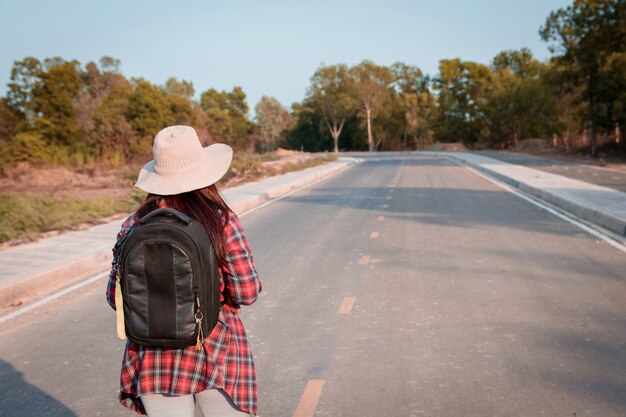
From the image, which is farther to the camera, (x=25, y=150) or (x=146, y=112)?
(x=146, y=112)

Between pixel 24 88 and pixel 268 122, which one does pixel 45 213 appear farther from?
pixel 268 122

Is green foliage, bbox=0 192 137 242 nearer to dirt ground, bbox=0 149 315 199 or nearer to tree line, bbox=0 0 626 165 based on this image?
dirt ground, bbox=0 149 315 199

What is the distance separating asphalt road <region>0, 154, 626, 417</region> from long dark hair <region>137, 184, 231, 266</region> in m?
2.26

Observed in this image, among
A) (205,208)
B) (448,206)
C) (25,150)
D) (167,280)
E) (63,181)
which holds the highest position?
(205,208)

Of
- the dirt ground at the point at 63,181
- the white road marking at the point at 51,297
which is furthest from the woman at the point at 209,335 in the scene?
the dirt ground at the point at 63,181

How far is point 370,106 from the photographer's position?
3957 inches

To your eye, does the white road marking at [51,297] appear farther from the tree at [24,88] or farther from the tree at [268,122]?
the tree at [268,122]

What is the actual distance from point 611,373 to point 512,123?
67085 millimetres

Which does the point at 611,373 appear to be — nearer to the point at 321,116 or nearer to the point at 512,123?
the point at 512,123

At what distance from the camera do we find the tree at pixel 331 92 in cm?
10219

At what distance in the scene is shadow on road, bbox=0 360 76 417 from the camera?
4.73m

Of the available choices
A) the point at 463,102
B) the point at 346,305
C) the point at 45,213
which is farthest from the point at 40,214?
the point at 463,102

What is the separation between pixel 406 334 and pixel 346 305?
1253 mm

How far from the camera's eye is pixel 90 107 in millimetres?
51000
